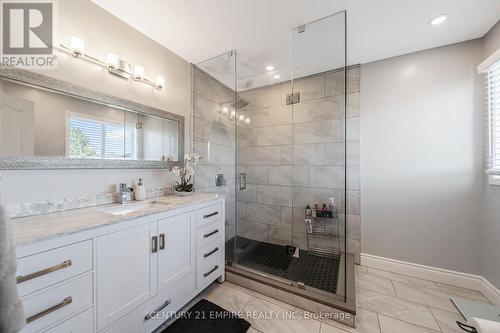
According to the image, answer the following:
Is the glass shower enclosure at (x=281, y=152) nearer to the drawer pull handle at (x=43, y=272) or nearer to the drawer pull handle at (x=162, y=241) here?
the drawer pull handle at (x=162, y=241)

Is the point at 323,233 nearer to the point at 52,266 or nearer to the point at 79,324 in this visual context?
the point at 79,324

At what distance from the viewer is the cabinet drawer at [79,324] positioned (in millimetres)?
926

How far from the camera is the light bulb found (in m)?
1.40

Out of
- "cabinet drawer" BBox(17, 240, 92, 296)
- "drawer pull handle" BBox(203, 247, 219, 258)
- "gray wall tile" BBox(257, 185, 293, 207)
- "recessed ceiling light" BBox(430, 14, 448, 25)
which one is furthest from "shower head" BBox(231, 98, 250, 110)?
"cabinet drawer" BBox(17, 240, 92, 296)

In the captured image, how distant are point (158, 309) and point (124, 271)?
0.45 meters

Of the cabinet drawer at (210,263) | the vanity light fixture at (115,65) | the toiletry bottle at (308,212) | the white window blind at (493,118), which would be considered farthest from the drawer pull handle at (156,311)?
the white window blind at (493,118)

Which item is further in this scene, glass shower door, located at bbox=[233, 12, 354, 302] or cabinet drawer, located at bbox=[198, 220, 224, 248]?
glass shower door, located at bbox=[233, 12, 354, 302]

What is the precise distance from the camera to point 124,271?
1.18m

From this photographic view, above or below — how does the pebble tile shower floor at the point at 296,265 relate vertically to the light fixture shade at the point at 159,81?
below

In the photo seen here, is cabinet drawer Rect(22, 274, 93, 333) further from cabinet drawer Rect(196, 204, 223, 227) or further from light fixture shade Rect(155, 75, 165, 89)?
light fixture shade Rect(155, 75, 165, 89)

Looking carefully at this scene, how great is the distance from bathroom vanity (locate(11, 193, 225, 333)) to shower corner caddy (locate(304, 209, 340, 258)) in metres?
1.42

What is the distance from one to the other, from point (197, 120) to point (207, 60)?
763mm

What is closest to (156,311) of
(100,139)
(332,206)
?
(100,139)

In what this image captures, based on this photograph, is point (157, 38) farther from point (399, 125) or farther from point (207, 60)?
point (399, 125)
